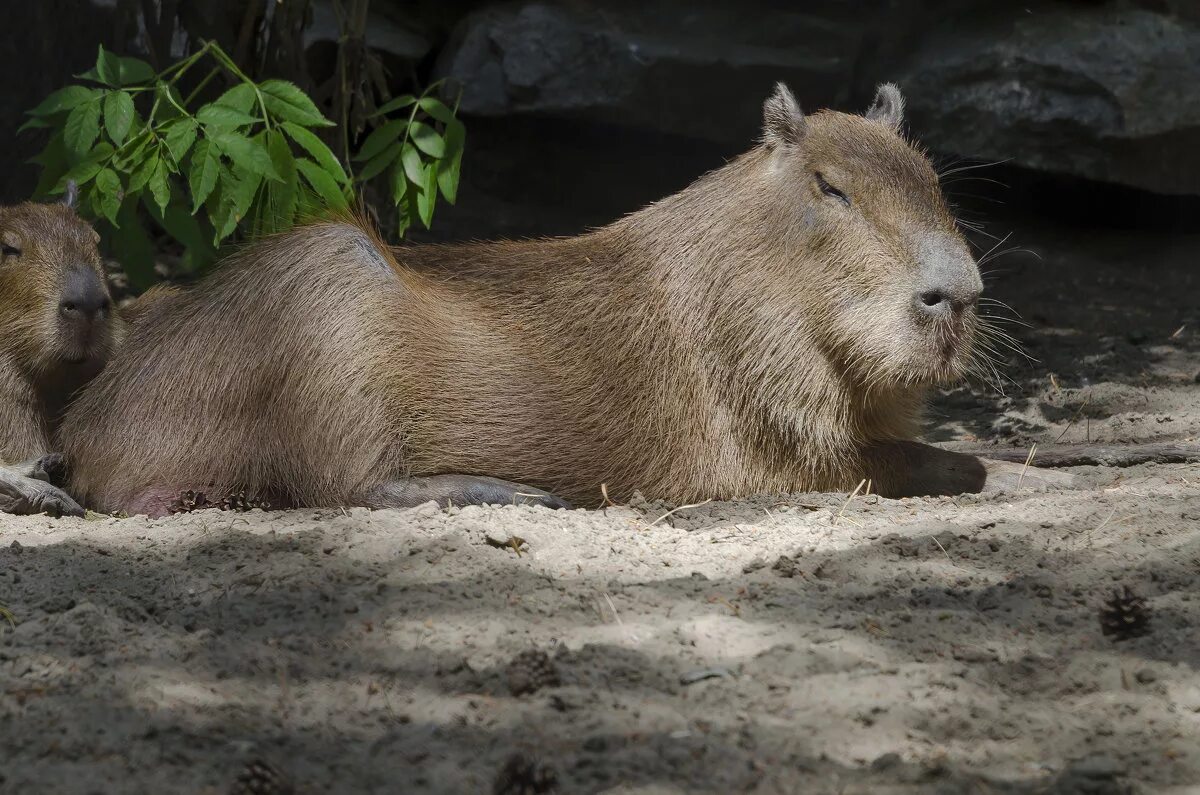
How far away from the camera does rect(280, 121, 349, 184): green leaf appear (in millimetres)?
3996

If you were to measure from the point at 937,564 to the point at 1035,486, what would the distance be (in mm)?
1092

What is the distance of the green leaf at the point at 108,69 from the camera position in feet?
13.0

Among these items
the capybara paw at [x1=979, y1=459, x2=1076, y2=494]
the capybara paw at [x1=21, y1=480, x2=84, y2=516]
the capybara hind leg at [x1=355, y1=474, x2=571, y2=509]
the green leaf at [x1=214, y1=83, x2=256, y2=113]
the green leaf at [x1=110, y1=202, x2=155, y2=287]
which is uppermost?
the green leaf at [x1=214, y1=83, x2=256, y2=113]

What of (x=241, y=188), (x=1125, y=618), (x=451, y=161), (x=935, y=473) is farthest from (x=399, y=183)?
(x=1125, y=618)

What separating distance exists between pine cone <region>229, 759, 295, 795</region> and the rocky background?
4.99 metres

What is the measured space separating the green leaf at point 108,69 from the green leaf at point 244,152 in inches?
21.1

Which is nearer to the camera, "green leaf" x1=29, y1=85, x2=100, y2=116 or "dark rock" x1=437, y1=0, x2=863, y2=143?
"green leaf" x1=29, y1=85, x2=100, y2=116

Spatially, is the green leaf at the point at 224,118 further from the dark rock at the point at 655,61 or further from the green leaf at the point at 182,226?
the dark rock at the point at 655,61

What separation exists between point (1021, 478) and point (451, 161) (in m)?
2.29

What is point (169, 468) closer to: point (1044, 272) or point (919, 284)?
point (919, 284)

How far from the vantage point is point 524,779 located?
1872mm

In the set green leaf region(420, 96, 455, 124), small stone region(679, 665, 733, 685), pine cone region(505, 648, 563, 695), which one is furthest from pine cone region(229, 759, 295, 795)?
green leaf region(420, 96, 455, 124)

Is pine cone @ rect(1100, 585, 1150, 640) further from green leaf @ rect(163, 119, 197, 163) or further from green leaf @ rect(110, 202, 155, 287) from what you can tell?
green leaf @ rect(110, 202, 155, 287)

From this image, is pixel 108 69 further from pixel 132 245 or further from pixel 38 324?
pixel 38 324
